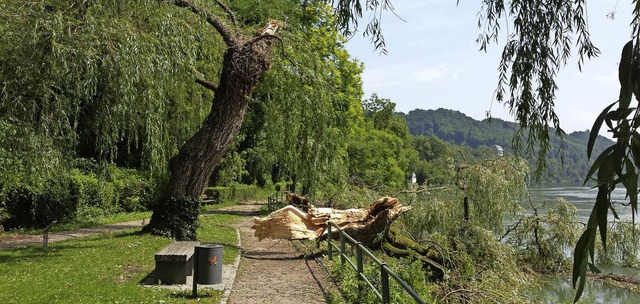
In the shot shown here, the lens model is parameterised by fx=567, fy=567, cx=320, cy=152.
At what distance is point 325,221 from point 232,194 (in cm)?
2015

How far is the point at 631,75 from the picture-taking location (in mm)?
1900

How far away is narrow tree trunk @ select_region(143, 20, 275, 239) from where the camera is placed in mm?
13914

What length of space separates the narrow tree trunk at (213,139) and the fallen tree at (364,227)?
1.92 metres

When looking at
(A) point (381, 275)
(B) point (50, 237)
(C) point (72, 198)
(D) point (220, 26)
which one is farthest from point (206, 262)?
(C) point (72, 198)

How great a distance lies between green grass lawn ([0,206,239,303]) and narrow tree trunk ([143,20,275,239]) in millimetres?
765

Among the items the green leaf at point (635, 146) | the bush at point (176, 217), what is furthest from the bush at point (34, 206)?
the green leaf at point (635, 146)

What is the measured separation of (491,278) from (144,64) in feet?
23.5

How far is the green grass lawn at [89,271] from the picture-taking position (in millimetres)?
7984

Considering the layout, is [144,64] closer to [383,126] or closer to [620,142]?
[620,142]

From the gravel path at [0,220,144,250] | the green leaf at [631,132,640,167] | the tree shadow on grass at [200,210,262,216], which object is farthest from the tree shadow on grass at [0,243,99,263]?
the tree shadow on grass at [200,210,262,216]

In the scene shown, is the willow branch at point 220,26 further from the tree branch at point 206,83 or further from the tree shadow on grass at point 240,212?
the tree shadow on grass at point 240,212

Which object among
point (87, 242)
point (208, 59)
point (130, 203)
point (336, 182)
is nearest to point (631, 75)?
point (87, 242)

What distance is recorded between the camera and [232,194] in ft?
108

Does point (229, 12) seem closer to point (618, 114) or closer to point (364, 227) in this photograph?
point (364, 227)
